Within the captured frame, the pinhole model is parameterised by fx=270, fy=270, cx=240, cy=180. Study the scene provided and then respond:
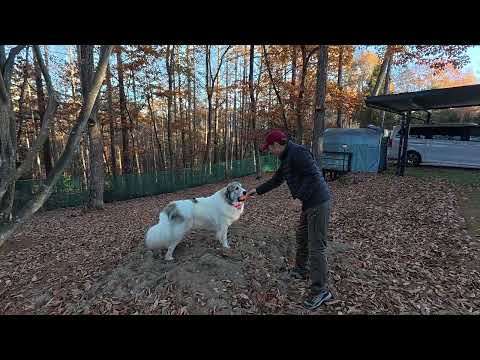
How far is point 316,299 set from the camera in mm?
3344

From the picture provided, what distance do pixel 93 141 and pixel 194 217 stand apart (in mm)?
7656

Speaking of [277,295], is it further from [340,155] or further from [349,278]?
[340,155]

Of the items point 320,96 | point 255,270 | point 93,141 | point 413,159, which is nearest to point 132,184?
point 93,141

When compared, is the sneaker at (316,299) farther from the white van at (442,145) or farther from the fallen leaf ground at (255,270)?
the white van at (442,145)

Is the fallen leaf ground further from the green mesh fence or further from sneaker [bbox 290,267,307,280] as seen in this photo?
the green mesh fence

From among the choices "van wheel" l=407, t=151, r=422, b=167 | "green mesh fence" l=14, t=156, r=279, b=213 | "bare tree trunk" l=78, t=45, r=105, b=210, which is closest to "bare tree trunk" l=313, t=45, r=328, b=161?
"van wheel" l=407, t=151, r=422, b=167

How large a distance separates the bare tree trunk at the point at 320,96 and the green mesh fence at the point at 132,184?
9.75 metres

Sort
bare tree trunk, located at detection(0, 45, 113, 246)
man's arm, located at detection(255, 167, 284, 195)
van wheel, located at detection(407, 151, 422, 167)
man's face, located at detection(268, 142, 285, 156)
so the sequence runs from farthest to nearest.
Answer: van wheel, located at detection(407, 151, 422, 167)
man's arm, located at detection(255, 167, 284, 195)
bare tree trunk, located at detection(0, 45, 113, 246)
man's face, located at detection(268, 142, 285, 156)

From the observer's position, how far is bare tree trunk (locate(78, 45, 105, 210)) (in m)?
9.52

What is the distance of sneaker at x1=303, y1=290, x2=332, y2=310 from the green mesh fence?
9.84 metres

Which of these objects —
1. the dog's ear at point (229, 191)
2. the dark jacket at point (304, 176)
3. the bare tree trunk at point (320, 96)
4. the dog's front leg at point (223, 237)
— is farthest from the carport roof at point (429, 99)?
the dog's front leg at point (223, 237)

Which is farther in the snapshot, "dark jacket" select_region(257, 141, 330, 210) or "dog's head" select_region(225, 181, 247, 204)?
"dog's head" select_region(225, 181, 247, 204)

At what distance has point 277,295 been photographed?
11.7ft
